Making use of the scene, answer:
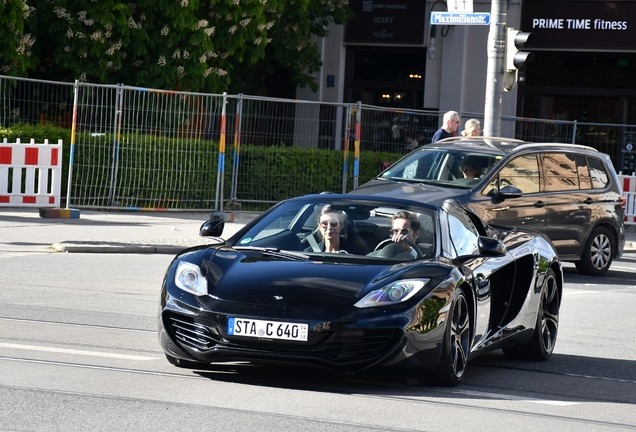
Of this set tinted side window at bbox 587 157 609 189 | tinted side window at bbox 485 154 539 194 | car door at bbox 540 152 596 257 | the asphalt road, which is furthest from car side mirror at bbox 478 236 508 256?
tinted side window at bbox 587 157 609 189

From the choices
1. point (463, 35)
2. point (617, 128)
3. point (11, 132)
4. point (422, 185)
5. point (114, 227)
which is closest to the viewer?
point (422, 185)

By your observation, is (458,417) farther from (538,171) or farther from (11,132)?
(11,132)

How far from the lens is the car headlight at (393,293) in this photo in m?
7.21

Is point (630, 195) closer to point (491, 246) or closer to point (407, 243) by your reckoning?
point (491, 246)

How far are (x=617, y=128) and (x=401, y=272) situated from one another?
20771mm

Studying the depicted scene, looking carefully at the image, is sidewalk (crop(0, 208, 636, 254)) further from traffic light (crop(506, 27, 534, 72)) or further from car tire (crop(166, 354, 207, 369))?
car tire (crop(166, 354, 207, 369))

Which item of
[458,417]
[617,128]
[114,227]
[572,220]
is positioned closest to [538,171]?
[572,220]

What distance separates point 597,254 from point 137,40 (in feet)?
36.0

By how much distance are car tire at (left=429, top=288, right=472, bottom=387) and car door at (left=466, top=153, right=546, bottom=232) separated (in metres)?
6.67

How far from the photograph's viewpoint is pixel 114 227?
58.5 feet

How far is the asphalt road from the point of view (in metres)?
6.32

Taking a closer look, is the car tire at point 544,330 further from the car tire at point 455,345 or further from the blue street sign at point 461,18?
the blue street sign at point 461,18

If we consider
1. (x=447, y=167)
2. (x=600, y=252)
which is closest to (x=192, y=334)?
(x=447, y=167)

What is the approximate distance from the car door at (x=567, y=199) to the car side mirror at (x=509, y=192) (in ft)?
3.00
